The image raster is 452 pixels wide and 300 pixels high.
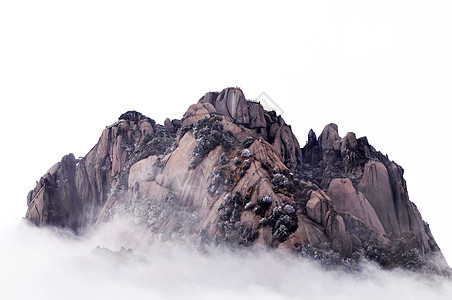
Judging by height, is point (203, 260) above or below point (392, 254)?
below

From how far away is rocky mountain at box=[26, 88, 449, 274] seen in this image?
6575 centimetres

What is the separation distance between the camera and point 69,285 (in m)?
68.2

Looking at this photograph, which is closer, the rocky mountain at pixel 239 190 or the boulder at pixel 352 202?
the rocky mountain at pixel 239 190

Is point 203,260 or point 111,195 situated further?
point 111,195

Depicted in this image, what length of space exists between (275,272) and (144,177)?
125 ft

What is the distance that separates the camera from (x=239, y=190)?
71.1m

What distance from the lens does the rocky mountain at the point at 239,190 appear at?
65.8m

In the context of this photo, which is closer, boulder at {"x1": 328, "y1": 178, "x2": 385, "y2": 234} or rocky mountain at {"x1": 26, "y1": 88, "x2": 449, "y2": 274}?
rocky mountain at {"x1": 26, "y1": 88, "x2": 449, "y2": 274}

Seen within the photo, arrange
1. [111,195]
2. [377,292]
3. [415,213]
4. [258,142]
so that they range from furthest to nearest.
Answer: [111,195], [415,213], [258,142], [377,292]

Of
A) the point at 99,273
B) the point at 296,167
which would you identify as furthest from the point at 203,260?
the point at 296,167

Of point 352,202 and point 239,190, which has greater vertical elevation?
point 352,202

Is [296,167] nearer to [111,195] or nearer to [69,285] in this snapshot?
[111,195]

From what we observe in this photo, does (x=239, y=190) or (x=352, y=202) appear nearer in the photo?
(x=239, y=190)

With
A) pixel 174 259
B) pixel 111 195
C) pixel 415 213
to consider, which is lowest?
pixel 174 259
